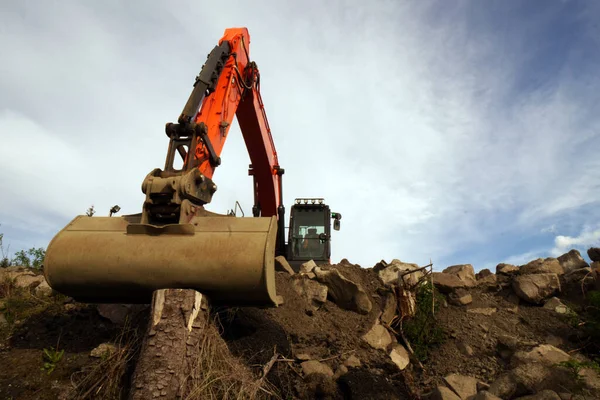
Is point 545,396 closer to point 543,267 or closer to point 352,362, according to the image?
point 352,362

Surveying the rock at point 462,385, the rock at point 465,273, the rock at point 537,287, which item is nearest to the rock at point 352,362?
the rock at point 462,385

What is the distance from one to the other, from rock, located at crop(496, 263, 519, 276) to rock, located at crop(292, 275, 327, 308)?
11.6 ft

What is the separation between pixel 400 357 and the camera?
4.79 metres

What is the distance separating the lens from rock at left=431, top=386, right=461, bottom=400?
12.8 feet

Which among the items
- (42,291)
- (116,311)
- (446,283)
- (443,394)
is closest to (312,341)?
(443,394)

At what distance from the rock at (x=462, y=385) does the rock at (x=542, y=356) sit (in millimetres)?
635

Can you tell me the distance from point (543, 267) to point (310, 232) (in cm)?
497

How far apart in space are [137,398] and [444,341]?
4.07 m

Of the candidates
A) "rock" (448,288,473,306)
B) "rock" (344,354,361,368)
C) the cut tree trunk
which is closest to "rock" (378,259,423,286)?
"rock" (448,288,473,306)

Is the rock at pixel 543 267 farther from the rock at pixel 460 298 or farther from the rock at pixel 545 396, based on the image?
the rock at pixel 545 396

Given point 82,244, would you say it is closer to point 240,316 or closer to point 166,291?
point 166,291

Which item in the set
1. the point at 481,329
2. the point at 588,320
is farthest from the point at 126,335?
the point at 588,320

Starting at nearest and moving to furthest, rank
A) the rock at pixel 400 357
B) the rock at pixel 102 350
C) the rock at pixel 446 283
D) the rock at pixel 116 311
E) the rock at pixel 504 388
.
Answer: the rock at pixel 102 350 → the rock at pixel 504 388 → the rock at pixel 116 311 → the rock at pixel 400 357 → the rock at pixel 446 283

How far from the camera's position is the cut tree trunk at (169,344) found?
286 centimetres
